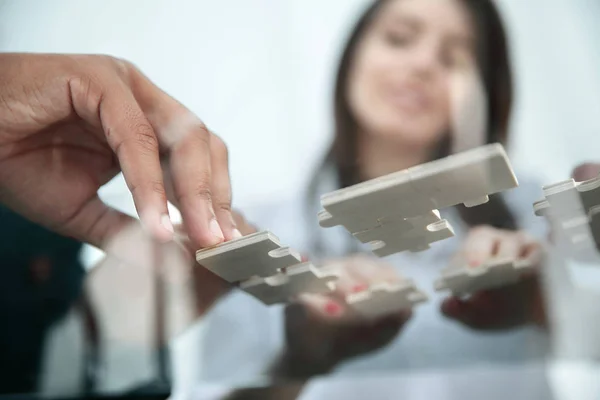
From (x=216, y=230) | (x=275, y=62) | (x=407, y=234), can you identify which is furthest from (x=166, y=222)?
(x=275, y=62)

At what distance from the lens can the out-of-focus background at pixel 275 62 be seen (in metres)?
0.47

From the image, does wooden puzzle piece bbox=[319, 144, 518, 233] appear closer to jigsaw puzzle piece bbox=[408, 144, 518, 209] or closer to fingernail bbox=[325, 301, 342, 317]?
jigsaw puzzle piece bbox=[408, 144, 518, 209]

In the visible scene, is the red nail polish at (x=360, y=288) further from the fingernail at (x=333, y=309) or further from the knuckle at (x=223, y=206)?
the knuckle at (x=223, y=206)

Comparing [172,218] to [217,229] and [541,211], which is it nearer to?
[217,229]

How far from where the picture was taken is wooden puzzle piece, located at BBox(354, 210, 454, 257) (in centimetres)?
34

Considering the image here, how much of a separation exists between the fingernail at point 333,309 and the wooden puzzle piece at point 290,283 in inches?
3.6

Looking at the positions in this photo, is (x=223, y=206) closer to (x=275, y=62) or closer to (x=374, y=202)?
(x=374, y=202)

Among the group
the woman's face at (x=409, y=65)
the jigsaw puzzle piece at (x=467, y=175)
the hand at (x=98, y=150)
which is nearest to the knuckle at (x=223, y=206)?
the hand at (x=98, y=150)

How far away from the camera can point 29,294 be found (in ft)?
2.13

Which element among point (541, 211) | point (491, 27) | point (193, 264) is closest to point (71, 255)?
point (193, 264)

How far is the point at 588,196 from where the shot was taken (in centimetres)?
33

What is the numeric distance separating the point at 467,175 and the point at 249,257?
0.44 ft

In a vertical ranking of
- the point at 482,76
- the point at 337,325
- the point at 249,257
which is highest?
the point at 249,257

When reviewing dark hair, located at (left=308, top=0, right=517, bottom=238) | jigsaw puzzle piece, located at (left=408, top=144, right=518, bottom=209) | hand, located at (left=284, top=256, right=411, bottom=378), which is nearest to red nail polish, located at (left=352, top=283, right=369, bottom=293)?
hand, located at (left=284, top=256, right=411, bottom=378)
